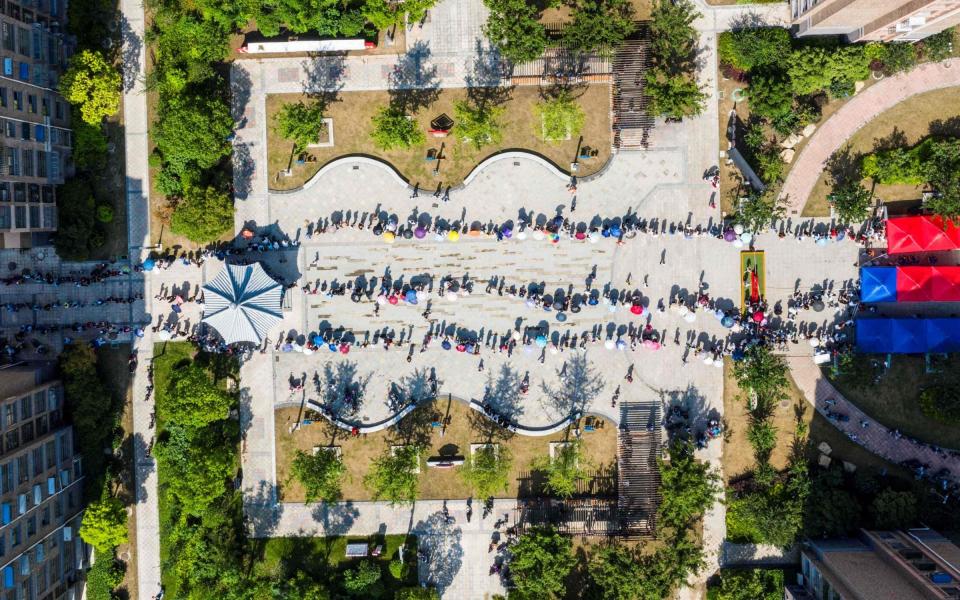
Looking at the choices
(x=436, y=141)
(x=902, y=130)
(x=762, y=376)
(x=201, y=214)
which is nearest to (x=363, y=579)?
(x=201, y=214)

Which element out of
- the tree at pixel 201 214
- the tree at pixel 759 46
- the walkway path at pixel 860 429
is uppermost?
the tree at pixel 759 46

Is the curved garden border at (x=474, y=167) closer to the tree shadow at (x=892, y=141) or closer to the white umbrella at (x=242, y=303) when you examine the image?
the white umbrella at (x=242, y=303)

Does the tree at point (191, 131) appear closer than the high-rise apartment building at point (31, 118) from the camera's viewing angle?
No

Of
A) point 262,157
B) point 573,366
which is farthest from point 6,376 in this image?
point 573,366

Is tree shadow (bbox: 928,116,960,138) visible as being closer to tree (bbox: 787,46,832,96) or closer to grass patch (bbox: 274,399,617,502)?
tree (bbox: 787,46,832,96)

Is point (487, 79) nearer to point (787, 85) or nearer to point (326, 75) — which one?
point (326, 75)

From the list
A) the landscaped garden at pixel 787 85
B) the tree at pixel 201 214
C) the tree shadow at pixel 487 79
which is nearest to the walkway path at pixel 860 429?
the landscaped garden at pixel 787 85
